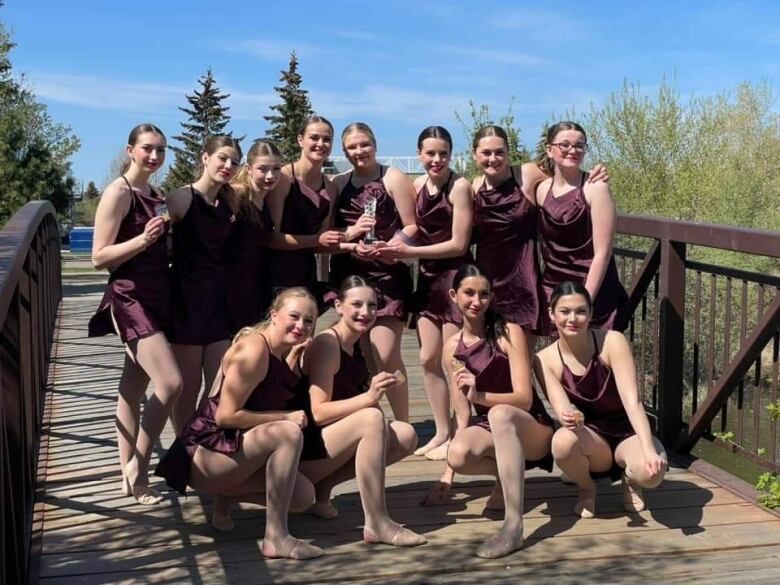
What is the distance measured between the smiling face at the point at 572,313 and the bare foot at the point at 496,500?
681 mm

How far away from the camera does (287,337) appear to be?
348 cm

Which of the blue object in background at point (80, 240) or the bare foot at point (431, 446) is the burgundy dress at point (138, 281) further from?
the blue object in background at point (80, 240)

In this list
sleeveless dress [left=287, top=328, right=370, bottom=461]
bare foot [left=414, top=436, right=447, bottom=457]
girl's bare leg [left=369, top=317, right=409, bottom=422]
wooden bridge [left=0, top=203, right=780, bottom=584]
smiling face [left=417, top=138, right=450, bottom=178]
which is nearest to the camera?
wooden bridge [left=0, top=203, right=780, bottom=584]

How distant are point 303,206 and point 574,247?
3.95 feet

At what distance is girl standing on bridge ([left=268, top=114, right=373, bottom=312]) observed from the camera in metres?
4.34

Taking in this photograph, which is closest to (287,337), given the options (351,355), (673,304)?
(351,355)

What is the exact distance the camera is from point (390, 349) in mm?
4535

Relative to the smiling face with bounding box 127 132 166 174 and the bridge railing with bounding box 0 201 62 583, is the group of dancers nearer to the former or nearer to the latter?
the smiling face with bounding box 127 132 166 174

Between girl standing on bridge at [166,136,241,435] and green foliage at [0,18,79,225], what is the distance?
17.2m

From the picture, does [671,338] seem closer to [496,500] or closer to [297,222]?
[496,500]

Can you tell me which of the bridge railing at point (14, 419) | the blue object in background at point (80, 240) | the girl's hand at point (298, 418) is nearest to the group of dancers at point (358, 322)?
the girl's hand at point (298, 418)

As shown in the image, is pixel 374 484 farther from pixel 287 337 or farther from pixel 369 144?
pixel 369 144

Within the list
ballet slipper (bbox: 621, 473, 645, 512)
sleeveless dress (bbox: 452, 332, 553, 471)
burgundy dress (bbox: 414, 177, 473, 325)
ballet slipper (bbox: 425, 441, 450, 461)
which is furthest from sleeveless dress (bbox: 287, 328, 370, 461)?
ballet slipper (bbox: 621, 473, 645, 512)

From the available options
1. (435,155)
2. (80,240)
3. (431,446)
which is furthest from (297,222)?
(80,240)
